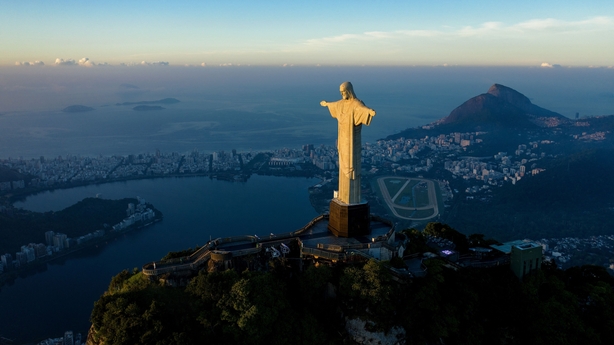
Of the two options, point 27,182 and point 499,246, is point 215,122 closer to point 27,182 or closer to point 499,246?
point 27,182

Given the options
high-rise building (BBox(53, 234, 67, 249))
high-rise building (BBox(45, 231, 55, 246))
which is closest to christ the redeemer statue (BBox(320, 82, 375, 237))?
high-rise building (BBox(53, 234, 67, 249))

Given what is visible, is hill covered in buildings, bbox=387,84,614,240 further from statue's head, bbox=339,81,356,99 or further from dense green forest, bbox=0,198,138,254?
dense green forest, bbox=0,198,138,254

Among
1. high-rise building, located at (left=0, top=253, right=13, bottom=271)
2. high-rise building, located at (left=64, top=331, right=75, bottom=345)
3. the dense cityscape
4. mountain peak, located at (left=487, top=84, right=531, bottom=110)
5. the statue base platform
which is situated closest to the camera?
the statue base platform

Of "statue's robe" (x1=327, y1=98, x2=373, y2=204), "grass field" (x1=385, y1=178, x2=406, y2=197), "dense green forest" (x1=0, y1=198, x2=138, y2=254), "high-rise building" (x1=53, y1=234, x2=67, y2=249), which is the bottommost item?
"high-rise building" (x1=53, y1=234, x2=67, y2=249)

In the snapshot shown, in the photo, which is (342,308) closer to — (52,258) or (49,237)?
(52,258)

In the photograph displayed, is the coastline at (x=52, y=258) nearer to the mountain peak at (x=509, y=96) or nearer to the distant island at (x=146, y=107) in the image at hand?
the mountain peak at (x=509, y=96)

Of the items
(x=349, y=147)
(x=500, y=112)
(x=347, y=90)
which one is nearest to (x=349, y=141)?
(x=349, y=147)

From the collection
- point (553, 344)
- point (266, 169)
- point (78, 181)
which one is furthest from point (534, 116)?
point (553, 344)
